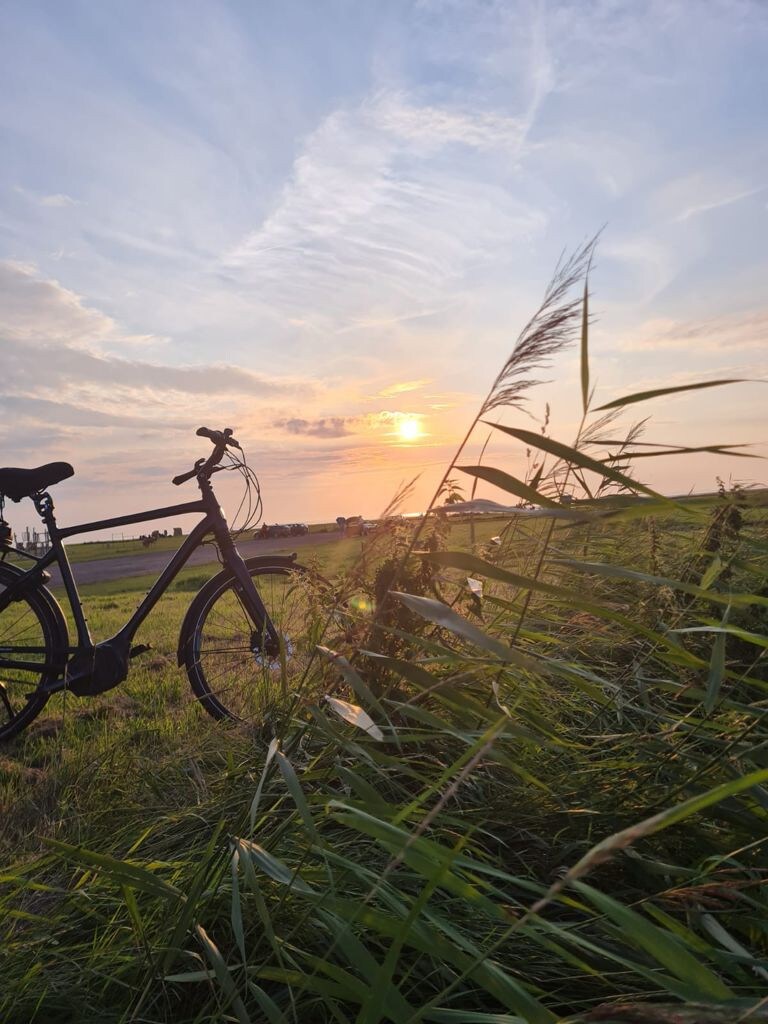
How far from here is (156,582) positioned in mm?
4750

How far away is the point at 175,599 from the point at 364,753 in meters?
11.4

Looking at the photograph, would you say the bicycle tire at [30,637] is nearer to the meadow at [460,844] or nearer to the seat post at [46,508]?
the seat post at [46,508]

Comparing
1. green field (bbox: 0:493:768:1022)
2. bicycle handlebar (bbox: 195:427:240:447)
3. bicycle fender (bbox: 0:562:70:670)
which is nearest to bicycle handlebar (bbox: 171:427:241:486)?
bicycle handlebar (bbox: 195:427:240:447)

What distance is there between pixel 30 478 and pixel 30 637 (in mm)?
1252

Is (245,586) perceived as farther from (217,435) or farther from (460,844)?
(460,844)

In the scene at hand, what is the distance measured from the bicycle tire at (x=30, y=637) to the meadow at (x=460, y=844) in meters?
2.08

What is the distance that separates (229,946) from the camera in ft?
5.12

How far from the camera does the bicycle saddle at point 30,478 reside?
4.68m

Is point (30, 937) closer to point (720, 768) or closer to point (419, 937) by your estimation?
point (419, 937)

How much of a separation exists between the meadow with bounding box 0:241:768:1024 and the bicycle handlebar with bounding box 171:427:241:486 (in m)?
2.46

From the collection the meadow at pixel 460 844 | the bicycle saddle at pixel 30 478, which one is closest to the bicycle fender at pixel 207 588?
the bicycle saddle at pixel 30 478

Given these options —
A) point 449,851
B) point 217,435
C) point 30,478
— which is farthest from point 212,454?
point 449,851

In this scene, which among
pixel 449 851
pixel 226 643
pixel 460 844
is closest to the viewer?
pixel 460 844

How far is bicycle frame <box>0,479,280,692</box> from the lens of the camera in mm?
4703
